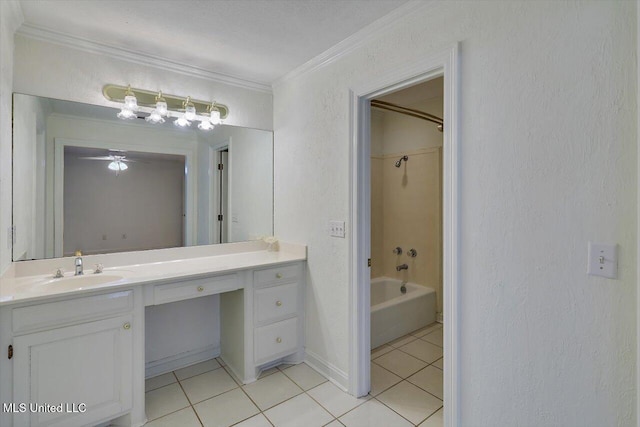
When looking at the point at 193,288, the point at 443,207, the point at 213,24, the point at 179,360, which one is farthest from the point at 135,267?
the point at 443,207

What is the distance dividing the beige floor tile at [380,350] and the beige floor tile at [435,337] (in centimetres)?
41

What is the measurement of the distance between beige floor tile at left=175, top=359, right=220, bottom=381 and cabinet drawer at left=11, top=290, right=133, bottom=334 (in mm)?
888

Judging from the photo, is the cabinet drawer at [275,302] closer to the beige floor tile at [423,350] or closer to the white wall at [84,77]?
the beige floor tile at [423,350]

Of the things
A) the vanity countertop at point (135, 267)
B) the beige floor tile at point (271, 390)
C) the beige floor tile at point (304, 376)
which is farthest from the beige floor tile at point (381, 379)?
the vanity countertop at point (135, 267)

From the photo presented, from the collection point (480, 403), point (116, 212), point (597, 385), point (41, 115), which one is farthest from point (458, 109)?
point (41, 115)

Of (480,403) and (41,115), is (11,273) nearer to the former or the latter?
(41,115)

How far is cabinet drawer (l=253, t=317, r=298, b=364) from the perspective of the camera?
2.26 meters

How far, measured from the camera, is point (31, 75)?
188cm

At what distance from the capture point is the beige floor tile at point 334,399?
1934 mm

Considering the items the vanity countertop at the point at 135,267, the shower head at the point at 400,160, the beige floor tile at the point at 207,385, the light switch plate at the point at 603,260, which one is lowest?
the beige floor tile at the point at 207,385

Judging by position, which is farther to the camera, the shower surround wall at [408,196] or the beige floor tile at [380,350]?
the shower surround wall at [408,196]

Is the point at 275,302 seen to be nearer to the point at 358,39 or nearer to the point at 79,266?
the point at 79,266

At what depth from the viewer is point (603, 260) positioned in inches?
42.8

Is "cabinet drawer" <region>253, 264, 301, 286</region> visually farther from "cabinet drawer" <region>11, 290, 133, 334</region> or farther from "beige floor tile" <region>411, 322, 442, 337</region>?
"beige floor tile" <region>411, 322, 442, 337</region>
